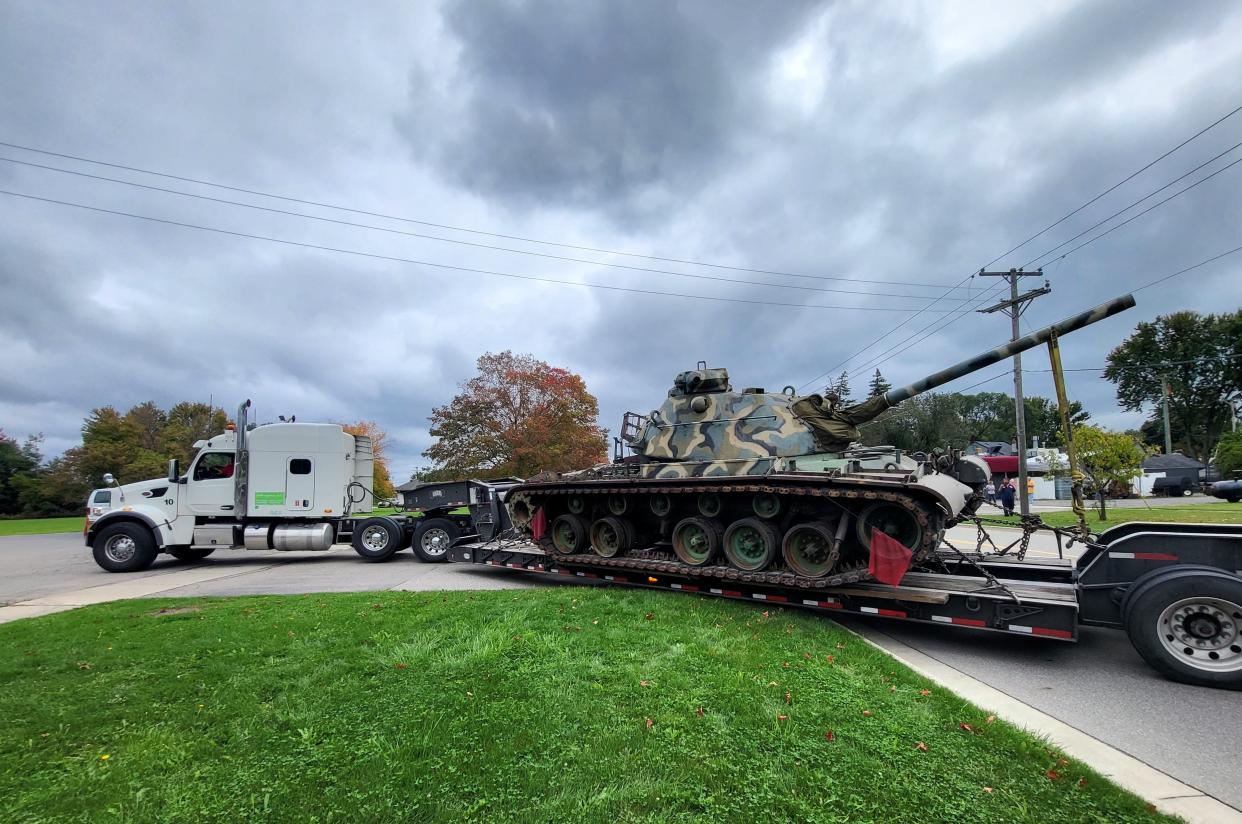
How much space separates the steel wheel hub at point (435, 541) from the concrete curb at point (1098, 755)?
35.0ft

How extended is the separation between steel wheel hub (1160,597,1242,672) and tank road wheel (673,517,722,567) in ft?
15.0

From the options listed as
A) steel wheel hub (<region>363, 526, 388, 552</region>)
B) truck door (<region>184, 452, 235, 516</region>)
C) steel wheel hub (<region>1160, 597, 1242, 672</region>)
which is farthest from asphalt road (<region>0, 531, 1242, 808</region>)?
truck door (<region>184, 452, 235, 516</region>)

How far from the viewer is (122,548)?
42.7ft

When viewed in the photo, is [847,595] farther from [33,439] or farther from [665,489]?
[33,439]

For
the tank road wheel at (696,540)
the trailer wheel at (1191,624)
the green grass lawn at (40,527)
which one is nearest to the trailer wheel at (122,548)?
the tank road wheel at (696,540)

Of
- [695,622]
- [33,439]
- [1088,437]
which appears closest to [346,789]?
[695,622]

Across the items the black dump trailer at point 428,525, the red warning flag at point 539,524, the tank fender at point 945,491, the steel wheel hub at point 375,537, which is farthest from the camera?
the steel wheel hub at point 375,537

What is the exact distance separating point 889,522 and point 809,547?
0.99 m

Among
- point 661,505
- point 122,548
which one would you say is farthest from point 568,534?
point 122,548

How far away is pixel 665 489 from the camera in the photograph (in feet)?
27.2

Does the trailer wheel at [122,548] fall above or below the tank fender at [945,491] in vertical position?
below

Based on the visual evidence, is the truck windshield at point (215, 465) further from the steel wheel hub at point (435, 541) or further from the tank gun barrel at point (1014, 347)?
the tank gun barrel at point (1014, 347)

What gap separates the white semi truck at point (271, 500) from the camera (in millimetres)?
13797

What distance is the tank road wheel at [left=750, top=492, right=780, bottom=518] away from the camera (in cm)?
762
